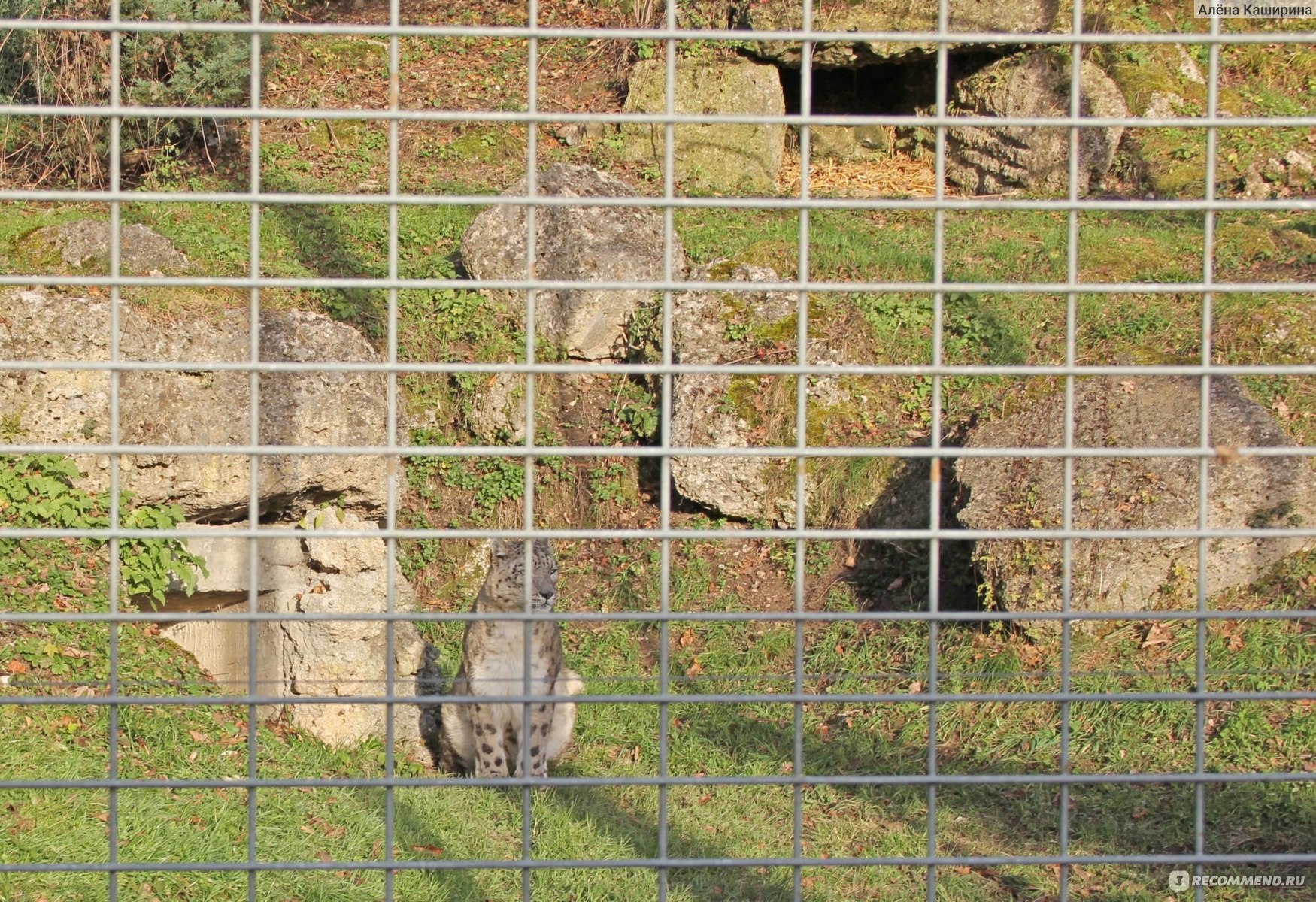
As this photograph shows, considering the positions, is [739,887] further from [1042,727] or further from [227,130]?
[227,130]

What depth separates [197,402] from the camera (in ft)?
23.2

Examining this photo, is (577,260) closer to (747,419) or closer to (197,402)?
(747,419)

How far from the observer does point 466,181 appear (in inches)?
438

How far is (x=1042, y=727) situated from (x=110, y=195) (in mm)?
5270

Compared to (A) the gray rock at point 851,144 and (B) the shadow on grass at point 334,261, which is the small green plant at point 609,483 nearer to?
(B) the shadow on grass at point 334,261

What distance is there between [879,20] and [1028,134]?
1793 mm

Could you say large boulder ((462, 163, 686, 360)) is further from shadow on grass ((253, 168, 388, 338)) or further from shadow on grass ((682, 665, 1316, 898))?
shadow on grass ((682, 665, 1316, 898))

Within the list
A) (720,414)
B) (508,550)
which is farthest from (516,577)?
(720,414)

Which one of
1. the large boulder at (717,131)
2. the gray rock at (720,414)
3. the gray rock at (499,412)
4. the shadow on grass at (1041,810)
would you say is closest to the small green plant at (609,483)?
the gray rock at (720,414)

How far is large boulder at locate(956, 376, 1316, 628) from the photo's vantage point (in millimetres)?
6492

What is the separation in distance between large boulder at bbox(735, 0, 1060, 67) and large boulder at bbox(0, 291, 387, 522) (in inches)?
227

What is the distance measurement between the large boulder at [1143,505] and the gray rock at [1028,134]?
4622mm

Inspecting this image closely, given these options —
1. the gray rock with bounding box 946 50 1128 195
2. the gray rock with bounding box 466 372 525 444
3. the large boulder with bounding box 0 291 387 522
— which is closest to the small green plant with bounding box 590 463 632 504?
the gray rock with bounding box 466 372 525 444

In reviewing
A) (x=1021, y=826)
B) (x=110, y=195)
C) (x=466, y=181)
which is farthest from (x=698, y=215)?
(x=110, y=195)
